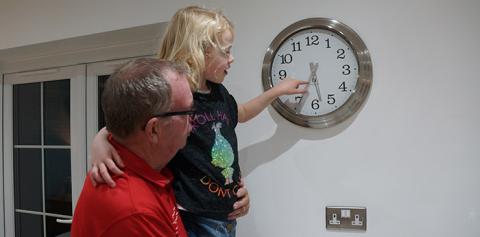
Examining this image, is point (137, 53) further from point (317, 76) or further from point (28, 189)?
point (28, 189)

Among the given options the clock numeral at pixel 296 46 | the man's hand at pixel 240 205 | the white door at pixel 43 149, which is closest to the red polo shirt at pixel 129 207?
the man's hand at pixel 240 205

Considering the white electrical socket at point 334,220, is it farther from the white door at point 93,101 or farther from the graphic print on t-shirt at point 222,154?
the white door at point 93,101

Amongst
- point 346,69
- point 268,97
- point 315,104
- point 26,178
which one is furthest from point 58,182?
point 346,69

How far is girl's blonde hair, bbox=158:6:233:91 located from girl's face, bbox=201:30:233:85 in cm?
1

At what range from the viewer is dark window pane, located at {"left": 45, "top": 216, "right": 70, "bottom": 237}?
7.46ft

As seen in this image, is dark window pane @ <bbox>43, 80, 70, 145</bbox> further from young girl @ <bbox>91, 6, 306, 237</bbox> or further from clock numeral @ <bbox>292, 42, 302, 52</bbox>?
clock numeral @ <bbox>292, 42, 302, 52</bbox>

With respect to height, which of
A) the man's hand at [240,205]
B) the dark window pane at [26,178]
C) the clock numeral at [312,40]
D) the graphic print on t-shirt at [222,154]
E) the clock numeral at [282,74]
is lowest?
the dark window pane at [26,178]

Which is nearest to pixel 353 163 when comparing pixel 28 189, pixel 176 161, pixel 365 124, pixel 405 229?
pixel 365 124

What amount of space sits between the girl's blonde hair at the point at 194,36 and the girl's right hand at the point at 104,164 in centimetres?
27

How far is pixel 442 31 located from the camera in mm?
1133

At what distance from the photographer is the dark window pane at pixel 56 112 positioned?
2.21 m

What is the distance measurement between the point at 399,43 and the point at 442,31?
0.14 metres

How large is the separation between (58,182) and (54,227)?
1.04 ft


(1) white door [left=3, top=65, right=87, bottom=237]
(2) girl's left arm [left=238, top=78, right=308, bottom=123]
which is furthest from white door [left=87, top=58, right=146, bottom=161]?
(2) girl's left arm [left=238, top=78, right=308, bottom=123]
